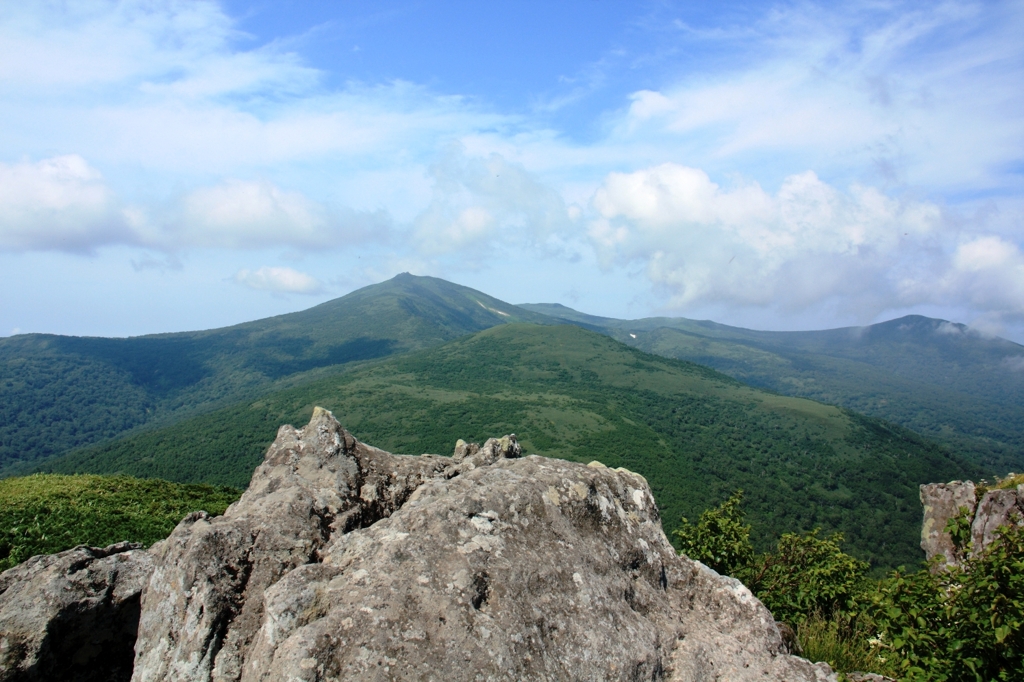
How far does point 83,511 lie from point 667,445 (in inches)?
6035

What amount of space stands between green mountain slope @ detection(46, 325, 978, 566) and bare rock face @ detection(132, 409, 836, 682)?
97.2 metres

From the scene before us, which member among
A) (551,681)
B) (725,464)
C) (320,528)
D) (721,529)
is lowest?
(725,464)

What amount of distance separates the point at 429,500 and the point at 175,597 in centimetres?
335

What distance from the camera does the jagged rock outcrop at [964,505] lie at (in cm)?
1411

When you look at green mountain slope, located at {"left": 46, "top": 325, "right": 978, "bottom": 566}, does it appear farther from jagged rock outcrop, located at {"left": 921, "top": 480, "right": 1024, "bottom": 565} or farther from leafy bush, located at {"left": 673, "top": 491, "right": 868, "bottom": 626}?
leafy bush, located at {"left": 673, "top": 491, "right": 868, "bottom": 626}

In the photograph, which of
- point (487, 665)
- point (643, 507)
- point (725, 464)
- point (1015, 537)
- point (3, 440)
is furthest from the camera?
point (3, 440)

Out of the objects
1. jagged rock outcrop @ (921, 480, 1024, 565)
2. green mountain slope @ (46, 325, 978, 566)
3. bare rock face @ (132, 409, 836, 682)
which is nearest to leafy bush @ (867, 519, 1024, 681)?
bare rock face @ (132, 409, 836, 682)

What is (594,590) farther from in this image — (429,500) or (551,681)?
(429,500)

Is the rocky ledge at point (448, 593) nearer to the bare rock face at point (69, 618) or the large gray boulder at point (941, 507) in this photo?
the bare rock face at point (69, 618)

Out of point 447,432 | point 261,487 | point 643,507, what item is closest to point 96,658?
point 261,487

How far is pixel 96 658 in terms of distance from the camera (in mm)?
7898

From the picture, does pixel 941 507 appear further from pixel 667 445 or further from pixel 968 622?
pixel 667 445

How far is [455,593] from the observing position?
6332 millimetres

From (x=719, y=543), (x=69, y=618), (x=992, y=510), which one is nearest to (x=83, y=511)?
(x=69, y=618)
